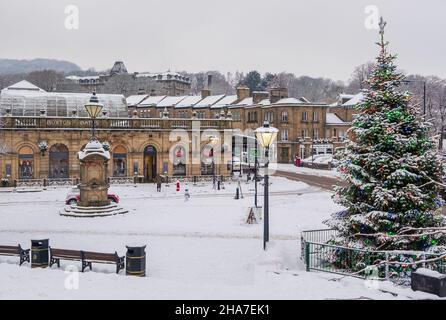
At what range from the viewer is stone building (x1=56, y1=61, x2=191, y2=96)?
13150 cm

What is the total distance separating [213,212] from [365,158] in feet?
49.7

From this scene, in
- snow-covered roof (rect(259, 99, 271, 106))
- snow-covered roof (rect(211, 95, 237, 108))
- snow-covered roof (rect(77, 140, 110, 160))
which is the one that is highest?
snow-covered roof (rect(211, 95, 237, 108))

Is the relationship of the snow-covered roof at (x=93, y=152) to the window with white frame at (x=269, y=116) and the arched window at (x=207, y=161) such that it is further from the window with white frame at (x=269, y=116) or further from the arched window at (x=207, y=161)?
the window with white frame at (x=269, y=116)

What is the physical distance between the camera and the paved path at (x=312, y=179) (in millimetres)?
46438

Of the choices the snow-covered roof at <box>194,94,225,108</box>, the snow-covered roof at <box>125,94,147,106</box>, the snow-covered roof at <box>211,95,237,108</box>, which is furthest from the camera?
the snow-covered roof at <box>125,94,147,106</box>

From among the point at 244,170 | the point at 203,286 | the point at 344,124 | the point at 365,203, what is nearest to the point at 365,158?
the point at 365,203

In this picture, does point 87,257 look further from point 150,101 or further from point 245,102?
point 150,101

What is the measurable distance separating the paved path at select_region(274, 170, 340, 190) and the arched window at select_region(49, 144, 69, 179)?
76.6 ft

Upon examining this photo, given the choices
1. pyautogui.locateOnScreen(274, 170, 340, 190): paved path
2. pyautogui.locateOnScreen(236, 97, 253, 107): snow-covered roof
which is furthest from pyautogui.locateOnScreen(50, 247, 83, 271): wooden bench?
pyautogui.locateOnScreen(236, 97, 253, 107): snow-covered roof

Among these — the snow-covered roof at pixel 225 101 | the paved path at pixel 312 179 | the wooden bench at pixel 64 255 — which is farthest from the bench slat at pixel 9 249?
the snow-covered roof at pixel 225 101

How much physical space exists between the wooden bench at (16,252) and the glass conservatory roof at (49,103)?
109ft

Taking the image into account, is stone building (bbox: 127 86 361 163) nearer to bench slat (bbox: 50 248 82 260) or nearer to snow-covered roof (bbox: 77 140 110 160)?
snow-covered roof (bbox: 77 140 110 160)

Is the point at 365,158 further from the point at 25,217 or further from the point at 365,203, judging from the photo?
the point at 25,217

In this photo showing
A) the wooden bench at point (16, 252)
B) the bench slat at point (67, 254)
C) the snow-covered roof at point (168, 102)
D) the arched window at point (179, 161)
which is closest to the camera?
the bench slat at point (67, 254)
